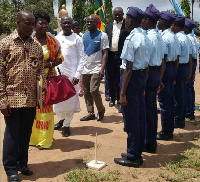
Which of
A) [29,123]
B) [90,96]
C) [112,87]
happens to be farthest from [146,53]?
[112,87]

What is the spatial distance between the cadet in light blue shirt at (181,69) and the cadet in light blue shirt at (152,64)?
1.11 metres

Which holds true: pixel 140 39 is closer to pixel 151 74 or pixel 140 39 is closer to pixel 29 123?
pixel 151 74

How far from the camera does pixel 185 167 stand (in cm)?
431

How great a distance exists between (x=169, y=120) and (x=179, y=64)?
1.18m

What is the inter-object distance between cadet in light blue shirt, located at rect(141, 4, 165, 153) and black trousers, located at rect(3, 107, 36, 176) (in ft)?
5.56

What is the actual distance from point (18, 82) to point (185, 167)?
2.46m

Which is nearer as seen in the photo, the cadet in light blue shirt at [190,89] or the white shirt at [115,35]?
the cadet in light blue shirt at [190,89]

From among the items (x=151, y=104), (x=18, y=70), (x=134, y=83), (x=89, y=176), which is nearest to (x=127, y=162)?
(x=89, y=176)

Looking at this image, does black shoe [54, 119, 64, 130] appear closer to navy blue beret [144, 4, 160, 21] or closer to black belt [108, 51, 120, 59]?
black belt [108, 51, 120, 59]

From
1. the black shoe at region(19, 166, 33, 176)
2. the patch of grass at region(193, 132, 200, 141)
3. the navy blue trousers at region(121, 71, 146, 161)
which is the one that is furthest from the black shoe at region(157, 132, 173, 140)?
the black shoe at region(19, 166, 33, 176)

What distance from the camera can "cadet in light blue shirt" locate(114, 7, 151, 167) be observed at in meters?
3.93

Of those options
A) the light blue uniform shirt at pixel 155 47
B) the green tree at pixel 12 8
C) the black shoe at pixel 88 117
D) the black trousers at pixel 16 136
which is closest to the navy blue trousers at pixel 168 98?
the light blue uniform shirt at pixel 155 47

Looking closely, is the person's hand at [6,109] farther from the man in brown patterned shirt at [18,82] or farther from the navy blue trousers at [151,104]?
the navy blue trousers at [151,104]

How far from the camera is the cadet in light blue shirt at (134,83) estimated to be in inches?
155
